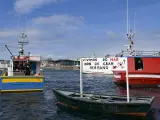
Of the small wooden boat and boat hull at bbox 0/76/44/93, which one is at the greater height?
boat hull at bbox 0/76/44/93

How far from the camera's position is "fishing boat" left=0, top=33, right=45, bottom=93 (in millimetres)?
26453

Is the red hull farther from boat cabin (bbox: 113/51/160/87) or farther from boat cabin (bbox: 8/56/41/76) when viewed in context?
boat cabin (bbox: 8/56/41/76)

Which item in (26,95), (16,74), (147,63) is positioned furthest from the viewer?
(147,63)

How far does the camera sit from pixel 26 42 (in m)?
31.3

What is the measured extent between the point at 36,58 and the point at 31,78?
4.12m

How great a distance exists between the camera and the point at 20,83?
2667 centimetres

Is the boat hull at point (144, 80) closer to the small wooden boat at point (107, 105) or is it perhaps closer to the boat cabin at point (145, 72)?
the boat cabin at point (145, 72)

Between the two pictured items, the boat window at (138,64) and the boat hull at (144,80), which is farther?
the boat window at (138,64)

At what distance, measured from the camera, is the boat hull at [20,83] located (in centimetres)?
2635

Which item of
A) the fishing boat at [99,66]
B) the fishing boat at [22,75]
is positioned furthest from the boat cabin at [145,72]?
the fishing boat at [99,66]

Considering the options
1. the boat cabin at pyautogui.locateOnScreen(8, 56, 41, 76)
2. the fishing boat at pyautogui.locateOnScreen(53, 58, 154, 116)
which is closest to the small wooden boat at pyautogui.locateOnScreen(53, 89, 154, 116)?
the fishing boat at pyautogui.locateOnScreen(53, 58, 154, 116)

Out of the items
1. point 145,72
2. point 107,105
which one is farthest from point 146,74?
point 107,105

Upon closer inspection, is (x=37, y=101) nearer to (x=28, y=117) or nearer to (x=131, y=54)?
(x=28, y=117)

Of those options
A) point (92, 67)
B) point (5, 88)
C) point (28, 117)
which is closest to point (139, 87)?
point (5, 88)
